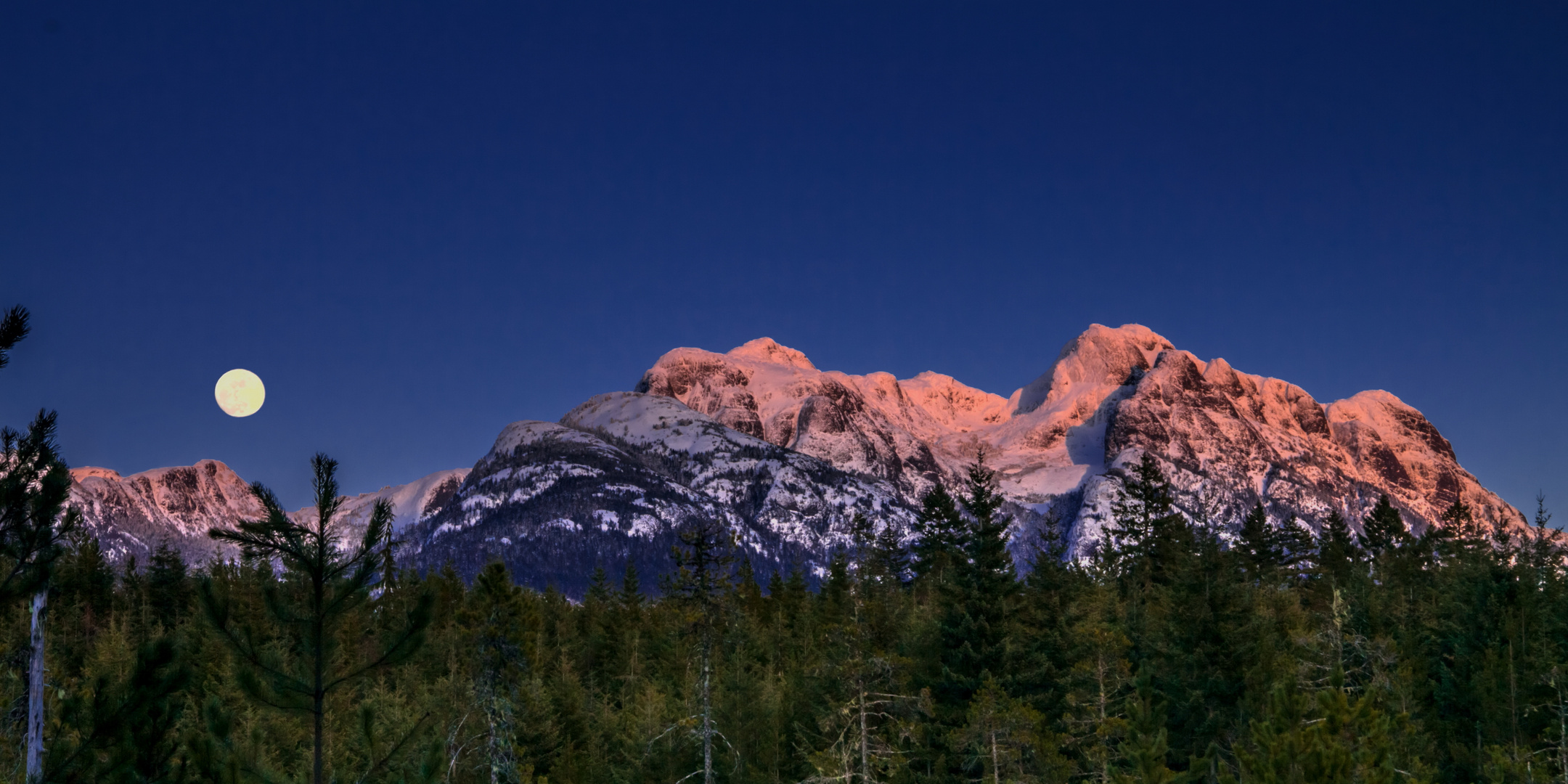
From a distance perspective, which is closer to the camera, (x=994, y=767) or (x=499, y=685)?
(x=499, y=685)

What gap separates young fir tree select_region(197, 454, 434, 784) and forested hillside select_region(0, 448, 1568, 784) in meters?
0.12

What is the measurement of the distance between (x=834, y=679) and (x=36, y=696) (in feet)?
89.0

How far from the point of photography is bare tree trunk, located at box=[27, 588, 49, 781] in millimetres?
19594

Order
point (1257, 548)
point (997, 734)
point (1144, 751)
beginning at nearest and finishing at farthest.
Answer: point (1144, 751) < point (997, 734) < point (1257, 548)

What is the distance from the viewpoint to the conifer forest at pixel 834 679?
12445 millimetres

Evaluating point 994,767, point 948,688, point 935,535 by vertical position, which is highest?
point 935,535

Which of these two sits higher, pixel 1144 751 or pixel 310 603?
pixel 310 603

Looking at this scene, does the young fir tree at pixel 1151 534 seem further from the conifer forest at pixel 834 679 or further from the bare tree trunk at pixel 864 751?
the bare tree trunk at pixel 864 751

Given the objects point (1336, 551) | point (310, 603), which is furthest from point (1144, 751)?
point (1336, 551)

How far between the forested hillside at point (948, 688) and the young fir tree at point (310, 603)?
0.38 feet

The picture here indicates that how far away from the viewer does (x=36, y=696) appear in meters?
20.1

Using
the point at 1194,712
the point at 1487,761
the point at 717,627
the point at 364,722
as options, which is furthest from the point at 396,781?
the point at 1487,761

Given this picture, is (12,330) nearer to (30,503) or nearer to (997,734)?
(30,503)

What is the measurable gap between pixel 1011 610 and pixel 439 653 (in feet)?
114
